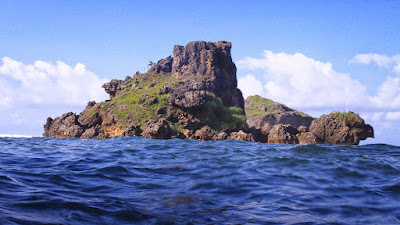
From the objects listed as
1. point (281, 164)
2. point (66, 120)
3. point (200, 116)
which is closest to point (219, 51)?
point (200, 116)

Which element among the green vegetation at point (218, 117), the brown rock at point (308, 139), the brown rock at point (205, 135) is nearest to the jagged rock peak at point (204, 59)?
the green vegetation at point (218, 117)

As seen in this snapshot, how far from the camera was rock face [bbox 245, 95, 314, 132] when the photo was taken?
10382cm

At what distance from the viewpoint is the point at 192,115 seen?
49.8m

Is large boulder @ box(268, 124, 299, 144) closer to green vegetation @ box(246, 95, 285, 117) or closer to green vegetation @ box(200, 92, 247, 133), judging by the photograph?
green vegetation @ box(200, 92, 247, 133)

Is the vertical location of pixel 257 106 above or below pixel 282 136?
above

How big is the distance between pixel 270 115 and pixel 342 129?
7038cm

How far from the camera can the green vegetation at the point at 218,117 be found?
5081 cm

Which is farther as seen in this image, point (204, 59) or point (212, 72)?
point (204, 59)

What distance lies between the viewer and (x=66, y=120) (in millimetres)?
50969

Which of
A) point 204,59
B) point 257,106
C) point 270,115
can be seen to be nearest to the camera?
point 204,59

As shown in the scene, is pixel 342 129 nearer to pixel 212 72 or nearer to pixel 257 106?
pixel 212 72

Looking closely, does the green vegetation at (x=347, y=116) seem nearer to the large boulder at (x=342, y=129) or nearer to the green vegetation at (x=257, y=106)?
the large boulder at (x=342, y=129)

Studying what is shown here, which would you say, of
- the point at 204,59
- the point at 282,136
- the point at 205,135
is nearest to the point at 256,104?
the point at 204,59

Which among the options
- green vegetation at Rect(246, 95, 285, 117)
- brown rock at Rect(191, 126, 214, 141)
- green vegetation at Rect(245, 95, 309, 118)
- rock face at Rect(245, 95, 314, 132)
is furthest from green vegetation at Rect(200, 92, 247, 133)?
green vegetation at Rect(246, 95, 285, 117)
